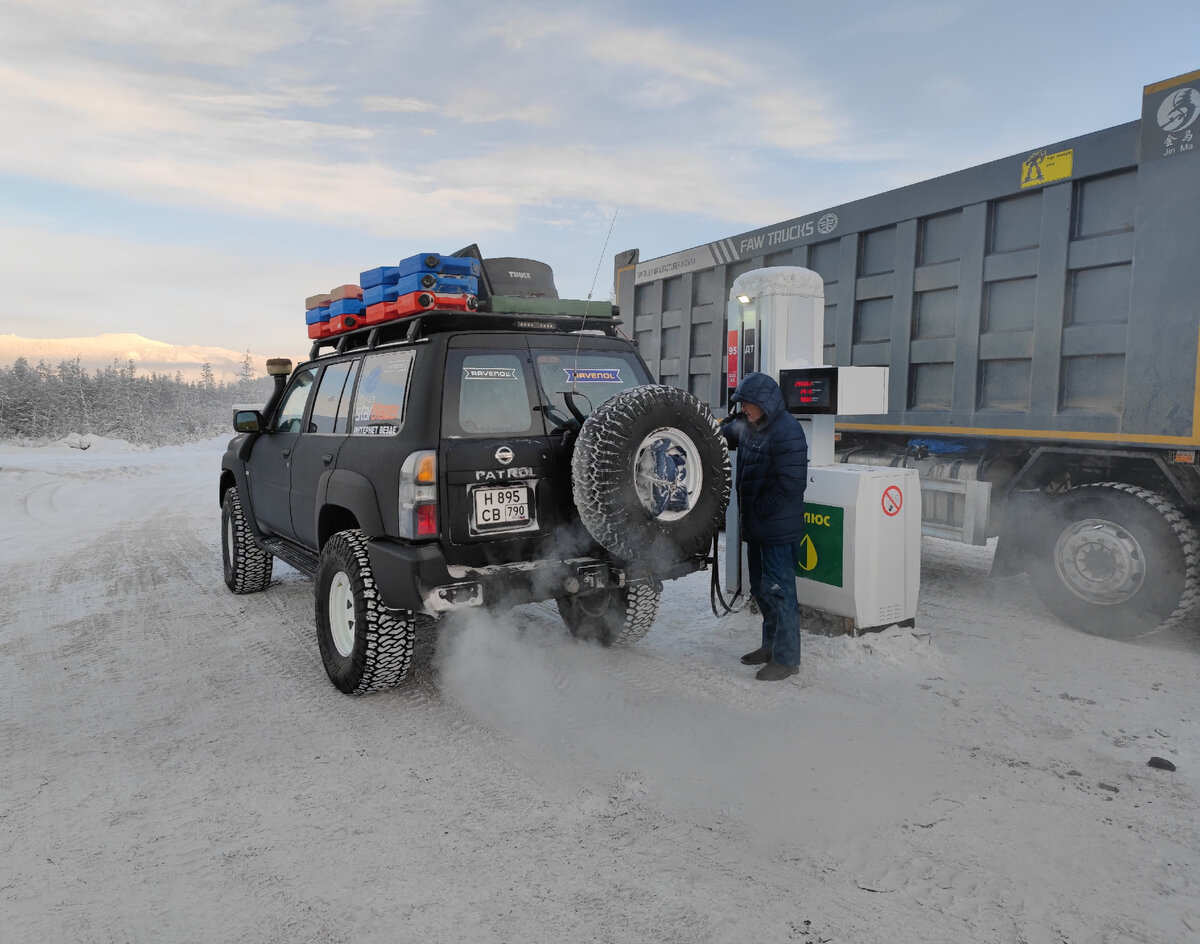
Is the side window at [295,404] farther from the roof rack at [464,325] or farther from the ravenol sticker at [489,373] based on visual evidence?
the ravenol sticker at [489,373]

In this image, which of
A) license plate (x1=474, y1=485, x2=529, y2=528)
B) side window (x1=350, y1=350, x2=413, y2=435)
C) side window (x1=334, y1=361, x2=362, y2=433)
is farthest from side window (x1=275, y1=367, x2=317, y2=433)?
license plate (x1=474, y1=485, x2=529, y2=528)

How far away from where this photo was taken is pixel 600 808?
10.0 ft

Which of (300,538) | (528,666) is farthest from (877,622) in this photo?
(300,538)

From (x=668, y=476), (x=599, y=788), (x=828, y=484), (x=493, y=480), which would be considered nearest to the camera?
(x=599, y=788)

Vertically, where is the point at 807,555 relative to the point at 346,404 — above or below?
below

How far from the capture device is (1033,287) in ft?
18.8

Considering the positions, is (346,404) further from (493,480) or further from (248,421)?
(248,421)

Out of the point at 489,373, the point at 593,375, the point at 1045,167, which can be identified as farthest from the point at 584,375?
the point at 1045,167

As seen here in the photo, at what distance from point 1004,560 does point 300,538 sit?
17.1 ft

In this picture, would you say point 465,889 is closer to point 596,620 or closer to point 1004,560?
point 596,620

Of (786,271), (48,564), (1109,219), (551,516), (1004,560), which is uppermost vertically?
(1109,219)

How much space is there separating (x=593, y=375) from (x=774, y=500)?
1275 mm

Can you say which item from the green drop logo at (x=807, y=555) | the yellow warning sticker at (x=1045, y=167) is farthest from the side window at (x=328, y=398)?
the yellow warning sticker at (x=1045, y=167)

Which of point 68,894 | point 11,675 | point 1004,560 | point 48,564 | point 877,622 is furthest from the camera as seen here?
point 48,564
